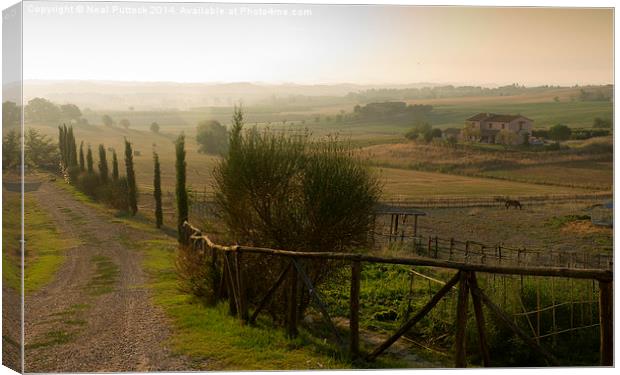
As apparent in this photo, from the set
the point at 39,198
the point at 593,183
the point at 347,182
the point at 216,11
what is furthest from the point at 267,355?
the point at 593,183

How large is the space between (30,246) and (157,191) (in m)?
2.98

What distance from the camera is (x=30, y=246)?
8.95m

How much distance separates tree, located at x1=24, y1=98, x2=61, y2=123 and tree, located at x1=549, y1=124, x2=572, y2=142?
6848 mm

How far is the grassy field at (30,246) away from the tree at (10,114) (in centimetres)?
84

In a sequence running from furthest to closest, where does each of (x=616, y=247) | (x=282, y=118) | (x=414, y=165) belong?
(x=414, y=165) < (x=282, y=118) < (x=616, y=247)

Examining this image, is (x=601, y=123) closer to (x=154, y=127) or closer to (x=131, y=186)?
(x=154, y=127)

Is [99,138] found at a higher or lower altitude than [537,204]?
higher

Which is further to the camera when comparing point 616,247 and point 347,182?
point 347,182

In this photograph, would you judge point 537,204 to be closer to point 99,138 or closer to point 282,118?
point 282,118

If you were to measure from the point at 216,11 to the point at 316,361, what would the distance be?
180 inches

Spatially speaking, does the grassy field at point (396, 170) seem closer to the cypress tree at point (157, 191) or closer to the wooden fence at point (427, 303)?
the cypress tree at point (157, 191)

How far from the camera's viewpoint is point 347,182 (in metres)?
10.5

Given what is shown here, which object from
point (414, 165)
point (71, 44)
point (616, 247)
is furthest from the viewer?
point (414, 165)

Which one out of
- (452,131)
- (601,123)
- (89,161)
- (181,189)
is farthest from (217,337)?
(601,123)
